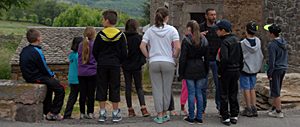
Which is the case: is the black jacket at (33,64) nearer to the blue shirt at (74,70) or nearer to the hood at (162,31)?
the blue shirt at (74,70)

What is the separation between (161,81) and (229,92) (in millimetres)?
1165

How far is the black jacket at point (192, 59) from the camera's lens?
7.41 m

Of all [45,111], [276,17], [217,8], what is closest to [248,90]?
[45,111]

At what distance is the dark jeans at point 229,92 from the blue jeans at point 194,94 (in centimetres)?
35

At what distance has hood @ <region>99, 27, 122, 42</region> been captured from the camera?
7422 millimetres

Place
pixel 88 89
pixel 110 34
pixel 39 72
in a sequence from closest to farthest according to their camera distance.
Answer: pixel 110 34 < pixel 39 72 < pixel 88 89

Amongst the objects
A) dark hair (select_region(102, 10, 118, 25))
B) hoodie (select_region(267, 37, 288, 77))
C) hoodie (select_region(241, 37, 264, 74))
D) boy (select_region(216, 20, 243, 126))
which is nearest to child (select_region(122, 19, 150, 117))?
dark hair (select_region(102, 10, 118, 25))

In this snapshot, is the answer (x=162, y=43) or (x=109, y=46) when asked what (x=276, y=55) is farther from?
(x=109, y=46)

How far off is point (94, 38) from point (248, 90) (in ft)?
9.42

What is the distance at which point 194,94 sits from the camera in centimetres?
758

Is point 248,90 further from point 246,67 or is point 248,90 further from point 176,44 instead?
point 176,44

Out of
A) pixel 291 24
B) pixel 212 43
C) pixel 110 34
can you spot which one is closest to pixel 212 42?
pixel 212 43

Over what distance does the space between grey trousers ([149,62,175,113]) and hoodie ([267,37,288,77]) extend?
5.84ft

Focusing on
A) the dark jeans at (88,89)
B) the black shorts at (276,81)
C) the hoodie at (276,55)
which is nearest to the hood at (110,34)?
the dark jeans at (88,89)
